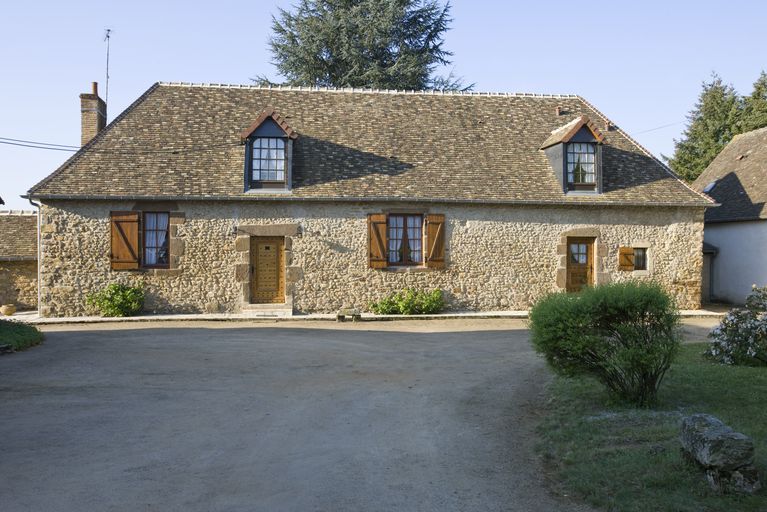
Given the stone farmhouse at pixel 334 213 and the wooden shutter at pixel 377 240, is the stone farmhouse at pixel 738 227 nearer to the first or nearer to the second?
the stone farmhouse at pixel 334 213

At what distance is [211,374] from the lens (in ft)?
30.5

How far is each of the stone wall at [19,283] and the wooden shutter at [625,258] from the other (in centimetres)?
1754

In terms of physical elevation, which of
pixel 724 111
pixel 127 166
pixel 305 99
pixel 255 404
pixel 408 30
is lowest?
pixel 255 404

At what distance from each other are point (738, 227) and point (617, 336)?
1682 centimetres

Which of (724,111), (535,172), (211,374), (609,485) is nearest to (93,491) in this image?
(609,485)

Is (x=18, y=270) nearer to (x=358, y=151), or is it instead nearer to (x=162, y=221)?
(x=162, y=221)

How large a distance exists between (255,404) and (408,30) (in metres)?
26.2

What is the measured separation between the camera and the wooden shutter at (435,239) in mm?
17594

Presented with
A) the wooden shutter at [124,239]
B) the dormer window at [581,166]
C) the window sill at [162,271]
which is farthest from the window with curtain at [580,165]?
the wooden shutter at [124,239]

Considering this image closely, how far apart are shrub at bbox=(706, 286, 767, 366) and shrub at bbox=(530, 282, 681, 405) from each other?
329 centimetres

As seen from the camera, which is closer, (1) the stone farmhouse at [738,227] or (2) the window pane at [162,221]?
(2) the window pane at [162,221]

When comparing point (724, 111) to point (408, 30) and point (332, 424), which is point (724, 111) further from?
point (332, 424)

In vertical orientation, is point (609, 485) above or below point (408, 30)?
below

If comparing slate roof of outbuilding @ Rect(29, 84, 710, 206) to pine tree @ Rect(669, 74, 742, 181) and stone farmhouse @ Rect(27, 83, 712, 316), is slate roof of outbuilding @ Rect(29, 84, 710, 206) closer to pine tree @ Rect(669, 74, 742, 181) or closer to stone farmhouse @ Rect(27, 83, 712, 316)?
stone farmhouse @ Rect(27, 83, 712, 316)
